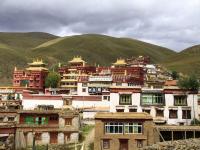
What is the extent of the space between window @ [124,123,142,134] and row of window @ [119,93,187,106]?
12.8m

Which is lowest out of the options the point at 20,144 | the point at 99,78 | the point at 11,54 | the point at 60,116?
the point at 20,144

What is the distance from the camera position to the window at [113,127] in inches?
1806

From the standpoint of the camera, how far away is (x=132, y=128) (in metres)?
46.2

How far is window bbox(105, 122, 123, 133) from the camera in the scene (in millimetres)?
45875

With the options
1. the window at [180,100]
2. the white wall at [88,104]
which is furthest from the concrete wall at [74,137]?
the white wall at [88,104]

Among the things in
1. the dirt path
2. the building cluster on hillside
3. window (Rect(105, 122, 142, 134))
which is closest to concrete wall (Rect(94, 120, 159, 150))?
the building cluster on hillside

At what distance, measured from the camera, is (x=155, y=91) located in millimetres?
58875

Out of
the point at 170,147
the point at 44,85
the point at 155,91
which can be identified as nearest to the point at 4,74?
the point at 44,85

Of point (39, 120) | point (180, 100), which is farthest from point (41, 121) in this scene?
point (180, 100)

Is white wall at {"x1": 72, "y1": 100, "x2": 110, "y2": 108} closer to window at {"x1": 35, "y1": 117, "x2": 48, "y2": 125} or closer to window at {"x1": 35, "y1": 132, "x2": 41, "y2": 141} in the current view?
window at {"x1": 35, "y1": 117, "x2": 48, "y2": 125}

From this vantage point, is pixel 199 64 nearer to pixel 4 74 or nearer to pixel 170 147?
pixel 4 74

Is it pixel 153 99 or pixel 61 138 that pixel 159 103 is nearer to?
pixel 153 99

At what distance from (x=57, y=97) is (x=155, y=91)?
1824cm

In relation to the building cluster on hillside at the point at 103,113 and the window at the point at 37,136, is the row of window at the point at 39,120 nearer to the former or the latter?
the building cluster on hillside at the point at 103,113
